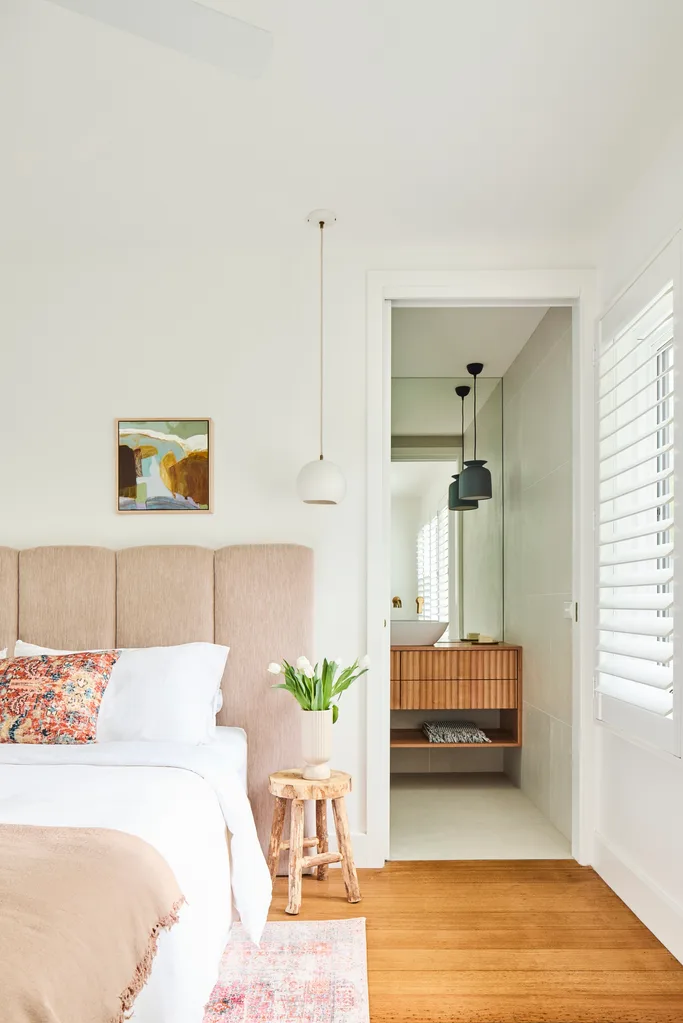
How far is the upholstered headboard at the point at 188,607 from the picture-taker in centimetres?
360

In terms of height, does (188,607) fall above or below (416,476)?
below

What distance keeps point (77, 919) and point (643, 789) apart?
7.35 ft

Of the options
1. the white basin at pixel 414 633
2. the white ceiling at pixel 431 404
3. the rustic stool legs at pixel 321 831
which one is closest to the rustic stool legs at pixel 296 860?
the rustic stool legs at pixel 321 831

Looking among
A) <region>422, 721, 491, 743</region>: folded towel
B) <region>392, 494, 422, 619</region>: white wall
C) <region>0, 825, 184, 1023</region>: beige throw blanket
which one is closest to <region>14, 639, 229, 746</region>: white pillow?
<region>0, 825, 184, 1023</region>: beige throw blanket

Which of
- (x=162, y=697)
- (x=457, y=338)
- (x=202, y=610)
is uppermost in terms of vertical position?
(x=457, y=338)

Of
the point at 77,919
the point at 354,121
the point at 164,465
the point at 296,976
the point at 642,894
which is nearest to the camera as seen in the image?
the point at 77,919

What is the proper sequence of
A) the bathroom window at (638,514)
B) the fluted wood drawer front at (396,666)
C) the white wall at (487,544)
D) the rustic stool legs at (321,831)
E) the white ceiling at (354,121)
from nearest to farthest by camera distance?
the white ceiling at (354,121)
the bathroom window at (638,514)
the rustic stool legs at (321,831)
the fluted wood drawer front at (396,666)
the white wall at (487,544)

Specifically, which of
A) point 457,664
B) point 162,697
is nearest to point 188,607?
point 162,697

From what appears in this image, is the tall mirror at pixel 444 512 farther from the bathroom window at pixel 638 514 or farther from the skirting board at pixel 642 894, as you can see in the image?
the skirting board at pixel 642 894

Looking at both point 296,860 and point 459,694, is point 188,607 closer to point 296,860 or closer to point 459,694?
point 296,860

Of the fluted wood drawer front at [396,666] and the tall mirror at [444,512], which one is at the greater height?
the tall mirror at [444,512]

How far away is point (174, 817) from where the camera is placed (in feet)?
7.18

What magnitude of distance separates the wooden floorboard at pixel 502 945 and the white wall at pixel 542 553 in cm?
69

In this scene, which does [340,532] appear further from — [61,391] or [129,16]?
[129,16]
